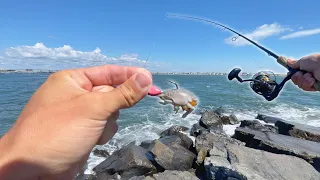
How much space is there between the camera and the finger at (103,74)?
2182 mm

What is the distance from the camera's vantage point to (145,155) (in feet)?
32.3

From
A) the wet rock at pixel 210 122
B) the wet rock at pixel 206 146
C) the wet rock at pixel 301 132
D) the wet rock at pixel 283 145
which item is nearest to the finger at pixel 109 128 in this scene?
the wet rock at pixel 206 146

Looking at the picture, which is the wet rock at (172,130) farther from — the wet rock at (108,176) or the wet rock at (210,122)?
the wet rock at (108,176)

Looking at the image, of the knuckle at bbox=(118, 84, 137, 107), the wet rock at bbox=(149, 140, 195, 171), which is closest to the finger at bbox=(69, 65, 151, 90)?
the knuckle at bbox=(118, 84, 137, 107)

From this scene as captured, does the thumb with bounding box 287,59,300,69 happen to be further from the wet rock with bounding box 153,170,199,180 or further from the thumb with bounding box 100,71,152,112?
the wet rock with bounding box 153,170,199,180

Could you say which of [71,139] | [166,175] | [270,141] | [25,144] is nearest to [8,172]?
[25,144]

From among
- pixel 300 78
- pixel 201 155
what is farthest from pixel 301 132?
pixel 300 78

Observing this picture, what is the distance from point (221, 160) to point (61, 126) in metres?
6.79

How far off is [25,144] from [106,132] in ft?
2.10

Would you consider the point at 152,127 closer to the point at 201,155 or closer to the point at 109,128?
the point at 201,155

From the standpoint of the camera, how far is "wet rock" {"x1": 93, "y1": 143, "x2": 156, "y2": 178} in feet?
30.1

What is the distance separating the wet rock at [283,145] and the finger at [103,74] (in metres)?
9.33

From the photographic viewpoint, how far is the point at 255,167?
289 inches

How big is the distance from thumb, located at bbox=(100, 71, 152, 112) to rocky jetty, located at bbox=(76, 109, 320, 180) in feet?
18.9
